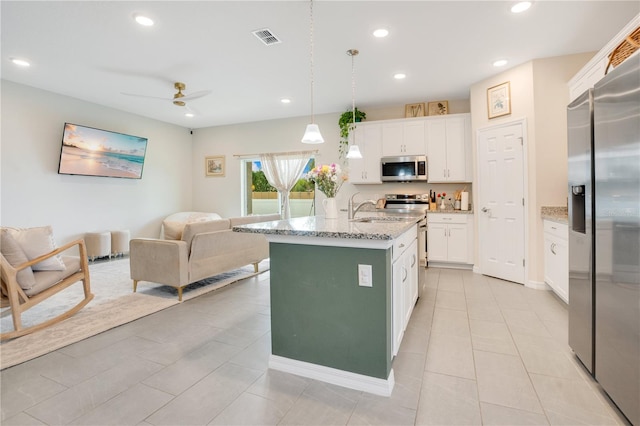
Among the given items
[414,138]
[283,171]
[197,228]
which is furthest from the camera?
[283,171]

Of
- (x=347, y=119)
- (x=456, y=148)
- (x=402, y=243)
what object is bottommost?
(x=402, y=243)

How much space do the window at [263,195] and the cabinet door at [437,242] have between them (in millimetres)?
2580

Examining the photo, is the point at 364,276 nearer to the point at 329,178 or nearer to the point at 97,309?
the point at 329,178

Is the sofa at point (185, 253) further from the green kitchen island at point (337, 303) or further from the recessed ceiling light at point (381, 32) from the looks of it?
the recessed ceiling light at point (381, 32)

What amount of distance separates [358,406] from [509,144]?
149 inches

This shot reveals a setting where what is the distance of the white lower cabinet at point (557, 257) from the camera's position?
3.11 meters

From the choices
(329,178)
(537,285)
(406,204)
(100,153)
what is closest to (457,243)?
(406,204)

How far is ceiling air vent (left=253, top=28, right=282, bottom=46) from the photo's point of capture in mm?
3166

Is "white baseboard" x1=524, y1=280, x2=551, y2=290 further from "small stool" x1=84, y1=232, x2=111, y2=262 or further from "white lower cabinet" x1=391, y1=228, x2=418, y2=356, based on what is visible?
"small stool" x1=84, y1=232, x2=111, y2=262

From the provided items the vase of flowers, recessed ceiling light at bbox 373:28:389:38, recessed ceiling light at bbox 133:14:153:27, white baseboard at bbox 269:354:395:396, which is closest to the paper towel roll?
recessed ceiling light at bbox 373:28:389:38

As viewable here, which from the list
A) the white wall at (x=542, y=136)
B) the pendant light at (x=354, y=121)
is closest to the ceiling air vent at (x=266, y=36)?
the pendant light at (x=354, y=121)

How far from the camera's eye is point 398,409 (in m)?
1.71

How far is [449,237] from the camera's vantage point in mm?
4922

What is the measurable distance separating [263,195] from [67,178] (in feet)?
11.4
